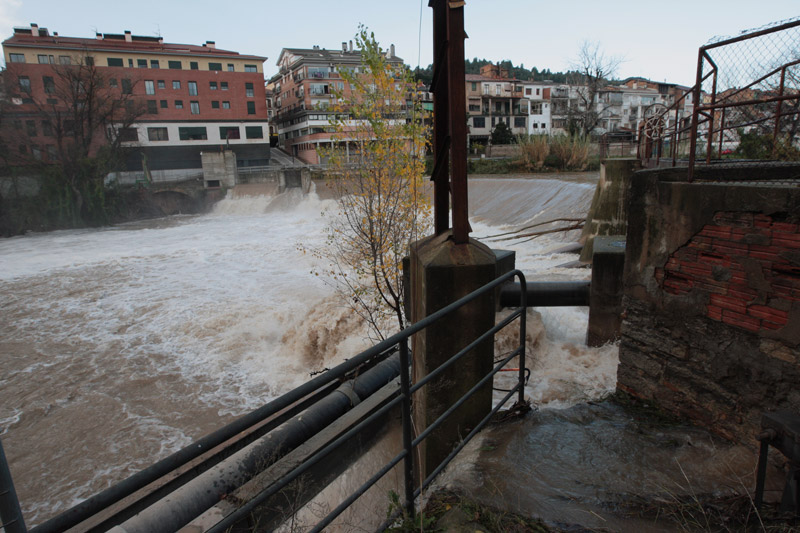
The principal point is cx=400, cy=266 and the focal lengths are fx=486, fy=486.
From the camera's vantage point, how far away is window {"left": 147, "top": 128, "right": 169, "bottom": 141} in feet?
157

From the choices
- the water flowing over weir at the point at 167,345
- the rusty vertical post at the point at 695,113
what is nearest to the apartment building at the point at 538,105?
the water flowing over weir at the point at 167,345

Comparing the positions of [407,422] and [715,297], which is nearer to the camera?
[407,422]

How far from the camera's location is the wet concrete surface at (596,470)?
2.68 meters

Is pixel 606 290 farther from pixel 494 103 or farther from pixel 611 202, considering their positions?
pixel 494 103

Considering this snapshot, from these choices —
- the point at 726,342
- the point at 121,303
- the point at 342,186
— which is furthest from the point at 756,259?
the point at 121,303

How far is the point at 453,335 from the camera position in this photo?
11.7ft

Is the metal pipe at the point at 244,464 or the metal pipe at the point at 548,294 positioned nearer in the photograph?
the metal pipe at the point at 244,464

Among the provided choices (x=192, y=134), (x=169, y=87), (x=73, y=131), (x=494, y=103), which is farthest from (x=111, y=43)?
(x=494, y=103)

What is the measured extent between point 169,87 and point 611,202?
48555 mm

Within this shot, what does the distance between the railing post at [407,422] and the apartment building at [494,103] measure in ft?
205

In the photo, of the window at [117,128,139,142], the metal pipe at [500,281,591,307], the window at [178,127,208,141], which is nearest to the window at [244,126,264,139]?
the window at [178,127,208,141]

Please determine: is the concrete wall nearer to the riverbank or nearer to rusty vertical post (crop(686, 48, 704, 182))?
rusty vertical post (crop(686, 48, 704, 182))

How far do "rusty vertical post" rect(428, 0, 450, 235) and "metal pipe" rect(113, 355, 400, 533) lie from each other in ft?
8.28

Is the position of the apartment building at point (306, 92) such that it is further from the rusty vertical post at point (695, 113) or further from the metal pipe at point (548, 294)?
the rusty vertical post at point (695, 113)
